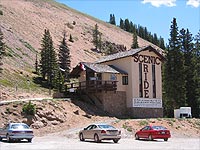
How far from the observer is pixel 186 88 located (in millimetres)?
61938

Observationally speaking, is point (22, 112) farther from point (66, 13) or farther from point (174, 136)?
point (66, 13)

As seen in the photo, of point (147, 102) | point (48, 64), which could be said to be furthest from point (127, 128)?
point (48, 64)

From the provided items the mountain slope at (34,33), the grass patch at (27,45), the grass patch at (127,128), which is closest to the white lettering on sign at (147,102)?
the grass patch at (127,128)

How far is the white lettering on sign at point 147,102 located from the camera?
49.1m

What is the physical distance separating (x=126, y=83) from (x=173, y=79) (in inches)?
460

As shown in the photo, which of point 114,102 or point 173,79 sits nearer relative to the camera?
point 114,102

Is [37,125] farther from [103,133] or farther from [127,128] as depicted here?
[103,133]

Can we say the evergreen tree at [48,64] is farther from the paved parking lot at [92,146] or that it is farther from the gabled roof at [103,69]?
the paved parking lot at [92,146]

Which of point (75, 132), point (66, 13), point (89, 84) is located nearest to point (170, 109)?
point (89, 84)

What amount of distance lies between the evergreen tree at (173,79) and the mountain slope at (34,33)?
23924mm

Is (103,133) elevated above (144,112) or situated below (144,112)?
below

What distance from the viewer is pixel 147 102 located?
50188 mm

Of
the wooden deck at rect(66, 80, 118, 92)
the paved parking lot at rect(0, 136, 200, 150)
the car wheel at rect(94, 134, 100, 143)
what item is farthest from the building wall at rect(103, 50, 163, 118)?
the paved parking lot at rect(0, 136, 200, 150)

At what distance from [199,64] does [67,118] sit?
3151 centimetres
